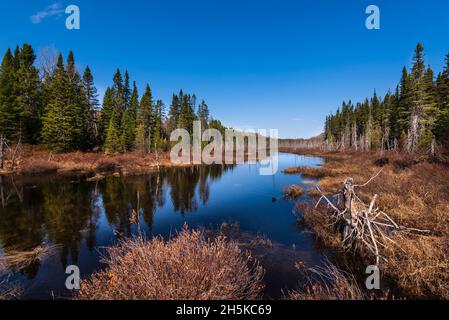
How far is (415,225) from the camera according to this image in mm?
9219

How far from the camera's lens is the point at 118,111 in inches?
1937

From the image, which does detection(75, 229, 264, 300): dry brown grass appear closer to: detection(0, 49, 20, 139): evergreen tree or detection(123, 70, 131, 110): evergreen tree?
detection(0, 49, 20, 139): evergreen tree

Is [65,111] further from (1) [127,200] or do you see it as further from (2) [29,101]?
(1) [127,200]

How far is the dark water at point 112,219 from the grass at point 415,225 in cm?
153

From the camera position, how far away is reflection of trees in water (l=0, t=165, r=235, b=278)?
10117mm

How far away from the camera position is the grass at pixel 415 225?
223 inches

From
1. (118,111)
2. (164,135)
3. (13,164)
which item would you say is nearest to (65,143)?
(13,164)

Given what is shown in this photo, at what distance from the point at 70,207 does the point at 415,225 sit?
68.3 ft

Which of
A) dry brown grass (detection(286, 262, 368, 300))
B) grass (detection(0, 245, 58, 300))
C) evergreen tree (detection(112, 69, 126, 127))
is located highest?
evergreen tree (detection(112, 69, 126, 127))

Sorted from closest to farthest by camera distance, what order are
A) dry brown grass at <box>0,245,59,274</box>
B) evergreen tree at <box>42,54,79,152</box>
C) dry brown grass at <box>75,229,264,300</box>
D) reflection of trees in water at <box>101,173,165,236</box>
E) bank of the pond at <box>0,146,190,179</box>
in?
dry brown grass at <box>75,229,264,300</box>
dry brown grass at <box>0,245,59,274</box>
reflection of trees in water at <box>101,173,165,236</box>
bank of the pond at <box>0,146,190,179</box>
evergreen tree at <box>42,54,79,152</box>

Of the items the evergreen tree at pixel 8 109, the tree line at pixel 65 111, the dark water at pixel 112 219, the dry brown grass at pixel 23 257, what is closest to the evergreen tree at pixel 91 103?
the tree line at pixel 65 111

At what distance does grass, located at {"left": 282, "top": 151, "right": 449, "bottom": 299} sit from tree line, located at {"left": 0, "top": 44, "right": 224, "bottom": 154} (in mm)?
40044

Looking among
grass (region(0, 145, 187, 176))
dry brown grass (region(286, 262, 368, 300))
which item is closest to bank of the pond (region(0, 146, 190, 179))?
grass (region(0, 145, 187, 176))
